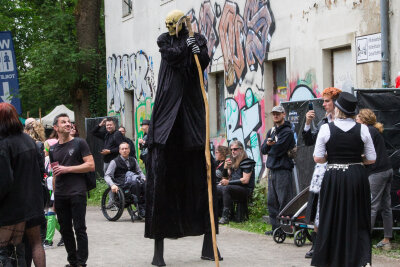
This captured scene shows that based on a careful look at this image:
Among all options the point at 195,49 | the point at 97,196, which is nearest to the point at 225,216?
the point at 195,49

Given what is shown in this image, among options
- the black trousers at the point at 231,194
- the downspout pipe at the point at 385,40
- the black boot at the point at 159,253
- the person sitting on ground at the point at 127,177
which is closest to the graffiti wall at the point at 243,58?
the black trousers at the point at 231,194

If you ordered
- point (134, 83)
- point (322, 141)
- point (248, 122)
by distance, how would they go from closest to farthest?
point (322, 141), point (248, 122), point (134, 83)

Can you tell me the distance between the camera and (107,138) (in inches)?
717

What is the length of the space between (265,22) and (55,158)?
8.79m

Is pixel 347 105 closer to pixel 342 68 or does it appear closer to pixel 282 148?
pixel 282 148

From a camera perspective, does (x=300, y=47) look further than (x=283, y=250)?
Yes

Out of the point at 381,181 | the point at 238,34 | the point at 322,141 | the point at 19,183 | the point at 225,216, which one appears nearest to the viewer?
the point at 19,183

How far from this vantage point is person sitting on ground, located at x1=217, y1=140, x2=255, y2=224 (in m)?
14.2

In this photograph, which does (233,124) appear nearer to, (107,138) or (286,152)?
(107,138)

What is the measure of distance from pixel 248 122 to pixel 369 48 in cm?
495

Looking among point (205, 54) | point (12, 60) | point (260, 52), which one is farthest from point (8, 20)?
point (205, 54)

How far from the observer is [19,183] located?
711 cm

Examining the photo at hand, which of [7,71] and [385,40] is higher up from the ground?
[385,40]

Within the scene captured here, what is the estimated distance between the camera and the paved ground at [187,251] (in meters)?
9.37
